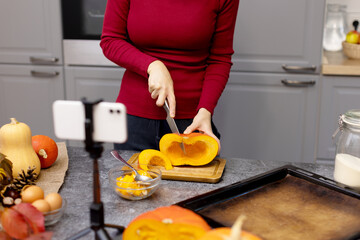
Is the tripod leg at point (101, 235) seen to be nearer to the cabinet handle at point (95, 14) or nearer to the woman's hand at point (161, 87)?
the woman's hand at point (161, 87)

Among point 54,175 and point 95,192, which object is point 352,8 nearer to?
point 54,175

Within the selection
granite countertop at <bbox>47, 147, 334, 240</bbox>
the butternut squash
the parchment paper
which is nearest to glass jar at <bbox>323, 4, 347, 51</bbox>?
granite countertop at <bbox>47, 147, 334, 240</bbox>

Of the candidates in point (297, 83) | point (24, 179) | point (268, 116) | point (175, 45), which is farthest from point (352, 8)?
point (24, 179)

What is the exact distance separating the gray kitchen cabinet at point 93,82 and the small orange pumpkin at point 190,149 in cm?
124

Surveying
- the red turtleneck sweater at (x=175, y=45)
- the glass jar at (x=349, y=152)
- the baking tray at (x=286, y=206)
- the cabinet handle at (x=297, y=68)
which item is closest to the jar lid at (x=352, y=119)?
the glass jar at (x=349, y=152)

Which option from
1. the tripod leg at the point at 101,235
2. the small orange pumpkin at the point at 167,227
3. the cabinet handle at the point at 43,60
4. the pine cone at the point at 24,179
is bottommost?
Answer: the tripod leg at the point at 101,235

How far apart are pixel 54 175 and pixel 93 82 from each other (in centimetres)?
137

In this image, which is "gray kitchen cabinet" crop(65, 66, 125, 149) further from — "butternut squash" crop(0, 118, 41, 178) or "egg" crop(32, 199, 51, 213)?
"egg" crop(32, 199, 51, 213)

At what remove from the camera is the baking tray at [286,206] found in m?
0.81

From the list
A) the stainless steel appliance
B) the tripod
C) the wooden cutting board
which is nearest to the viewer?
the tripod

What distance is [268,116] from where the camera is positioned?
2314 mm

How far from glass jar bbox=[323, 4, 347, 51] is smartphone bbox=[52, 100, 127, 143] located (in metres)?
2.22

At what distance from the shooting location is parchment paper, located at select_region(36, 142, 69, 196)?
1015mm

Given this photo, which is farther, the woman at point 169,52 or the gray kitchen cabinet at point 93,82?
the gray kitchen cabinet at point 93,82
